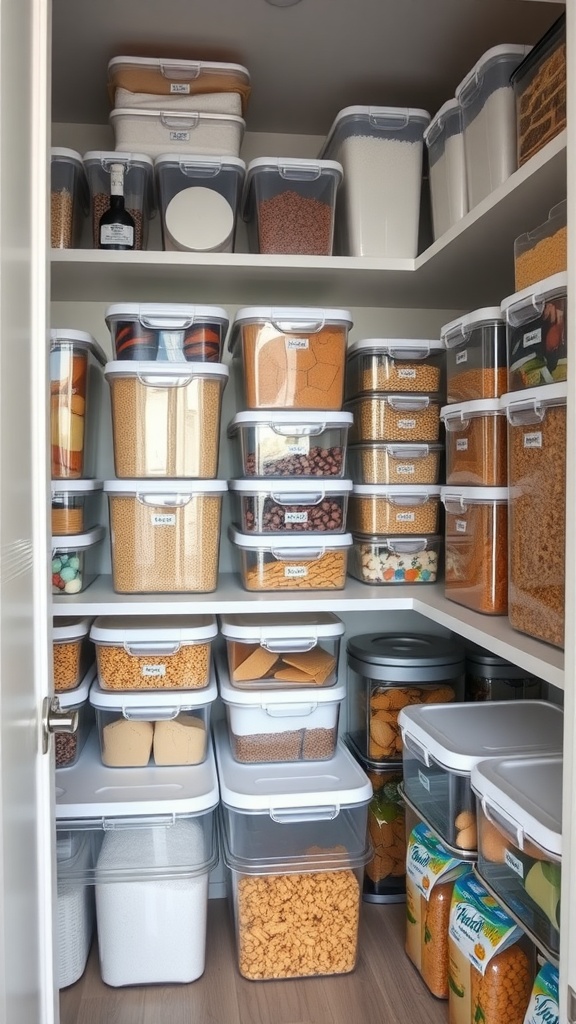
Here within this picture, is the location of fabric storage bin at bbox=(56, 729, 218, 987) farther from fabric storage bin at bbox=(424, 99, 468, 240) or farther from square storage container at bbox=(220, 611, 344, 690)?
fabric storage bin at bbox=(424, 99, 468, 240)

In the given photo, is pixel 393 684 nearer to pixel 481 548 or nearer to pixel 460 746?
pixel 460 746

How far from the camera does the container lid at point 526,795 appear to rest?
977 millimetres

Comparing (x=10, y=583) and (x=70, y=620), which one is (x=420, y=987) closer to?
(x=70, y=620)

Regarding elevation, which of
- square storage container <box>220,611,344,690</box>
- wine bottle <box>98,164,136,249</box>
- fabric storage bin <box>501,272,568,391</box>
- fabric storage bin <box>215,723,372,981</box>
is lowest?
fabric storage bin <box>215,723,372,981</box>

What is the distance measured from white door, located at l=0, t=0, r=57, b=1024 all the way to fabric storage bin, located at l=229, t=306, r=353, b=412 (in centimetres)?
63

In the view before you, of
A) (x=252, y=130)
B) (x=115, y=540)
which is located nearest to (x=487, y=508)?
(x=115, y=540)

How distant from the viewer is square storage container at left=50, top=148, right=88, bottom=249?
1496mm

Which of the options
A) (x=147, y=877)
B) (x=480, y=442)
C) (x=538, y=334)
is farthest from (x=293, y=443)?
(x=147, y=877)

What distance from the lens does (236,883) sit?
155cm

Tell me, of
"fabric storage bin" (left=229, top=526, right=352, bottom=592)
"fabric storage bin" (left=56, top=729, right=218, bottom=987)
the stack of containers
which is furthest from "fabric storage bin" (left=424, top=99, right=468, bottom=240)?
"fabric storage bin" (left=56, top=729, right=218, bottom=987)

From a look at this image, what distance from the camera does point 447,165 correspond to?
146 cm

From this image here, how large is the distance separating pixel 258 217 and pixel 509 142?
51 centimetres

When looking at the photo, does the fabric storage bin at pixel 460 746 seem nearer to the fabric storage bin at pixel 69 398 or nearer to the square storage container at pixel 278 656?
the square storage container at pixel 278 656

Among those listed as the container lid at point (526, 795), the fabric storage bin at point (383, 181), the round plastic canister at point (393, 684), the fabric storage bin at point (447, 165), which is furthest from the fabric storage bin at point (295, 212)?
the container lid at point (526, 795)
